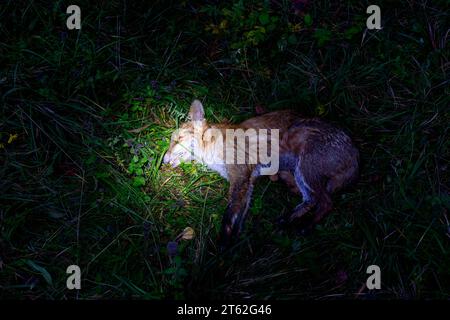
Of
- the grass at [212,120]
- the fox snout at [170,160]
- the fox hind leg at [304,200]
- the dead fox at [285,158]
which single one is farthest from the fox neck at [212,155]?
the fox hind leg at [304,200]

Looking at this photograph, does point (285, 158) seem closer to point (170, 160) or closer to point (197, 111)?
point (197, 111)

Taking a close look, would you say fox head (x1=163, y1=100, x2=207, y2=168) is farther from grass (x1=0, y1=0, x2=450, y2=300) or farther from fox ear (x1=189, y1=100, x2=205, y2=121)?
grass (x1=0, y1=0, x2=450, y2=300)

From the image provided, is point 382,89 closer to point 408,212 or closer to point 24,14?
point 408,212

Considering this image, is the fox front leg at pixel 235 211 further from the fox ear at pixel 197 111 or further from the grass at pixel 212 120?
the fox ear at pixel 197 111

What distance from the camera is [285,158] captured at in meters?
4.49

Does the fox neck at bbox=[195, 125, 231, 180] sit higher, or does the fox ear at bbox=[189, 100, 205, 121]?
the fox ear at bbox=[189, 100, 205, 121]

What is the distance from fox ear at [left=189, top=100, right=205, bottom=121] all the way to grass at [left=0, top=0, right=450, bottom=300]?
0.44 metres

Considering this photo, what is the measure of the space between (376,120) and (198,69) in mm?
2230

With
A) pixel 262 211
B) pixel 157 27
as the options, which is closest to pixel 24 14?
pixel 157 27

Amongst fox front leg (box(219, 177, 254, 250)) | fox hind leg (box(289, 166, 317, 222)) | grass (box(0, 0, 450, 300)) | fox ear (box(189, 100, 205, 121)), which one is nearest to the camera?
grass (box(0, 0, 450, 300))

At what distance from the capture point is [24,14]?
5.05 metres

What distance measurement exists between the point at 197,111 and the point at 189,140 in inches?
13.4

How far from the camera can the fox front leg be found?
411cm

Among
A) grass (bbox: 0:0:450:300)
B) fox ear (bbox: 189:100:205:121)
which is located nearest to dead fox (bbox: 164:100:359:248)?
fox ear (bbox: 189:100:205:121)
